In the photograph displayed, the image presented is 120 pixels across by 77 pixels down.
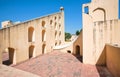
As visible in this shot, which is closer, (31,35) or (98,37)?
(98,37)

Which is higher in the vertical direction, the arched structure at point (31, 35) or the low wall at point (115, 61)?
the arched structure at point (31, 35)

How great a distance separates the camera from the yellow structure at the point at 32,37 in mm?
13380

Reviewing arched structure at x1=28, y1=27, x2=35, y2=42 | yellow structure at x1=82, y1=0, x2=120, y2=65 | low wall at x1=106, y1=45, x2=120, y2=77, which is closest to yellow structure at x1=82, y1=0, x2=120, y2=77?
yellow structure at x1=82, y1=0, x2=120, y2=65

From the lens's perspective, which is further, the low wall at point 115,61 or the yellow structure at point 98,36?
the yellow structure at point 98,36

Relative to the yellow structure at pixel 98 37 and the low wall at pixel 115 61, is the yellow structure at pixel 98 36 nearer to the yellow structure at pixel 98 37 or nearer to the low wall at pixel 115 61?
the yellow structure at pixel 98 37

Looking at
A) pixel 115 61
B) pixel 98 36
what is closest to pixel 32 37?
pixel 98 36

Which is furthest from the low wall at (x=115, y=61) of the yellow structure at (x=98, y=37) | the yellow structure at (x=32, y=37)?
the yellow structure at (x=32, y=37)

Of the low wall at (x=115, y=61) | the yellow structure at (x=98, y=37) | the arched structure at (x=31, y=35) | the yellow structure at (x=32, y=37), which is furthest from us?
the arched structure at (x=31, y=35)

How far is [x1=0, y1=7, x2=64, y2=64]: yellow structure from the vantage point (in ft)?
43.9

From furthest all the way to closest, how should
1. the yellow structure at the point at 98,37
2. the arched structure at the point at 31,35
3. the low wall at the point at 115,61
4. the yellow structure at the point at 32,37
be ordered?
the arched structure at the point at 31,35 → the yellow structure at the point at 32,37 → the yellow structure at the point at 98,37 → the low wall at the point at 115,61

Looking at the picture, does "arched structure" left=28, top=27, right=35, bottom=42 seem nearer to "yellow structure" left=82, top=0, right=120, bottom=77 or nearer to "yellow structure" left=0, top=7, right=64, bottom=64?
"yellow structure" left=0, top=7, right=64, bottom=64

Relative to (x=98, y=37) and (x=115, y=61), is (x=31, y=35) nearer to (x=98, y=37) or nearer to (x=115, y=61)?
(x=98, y=37)

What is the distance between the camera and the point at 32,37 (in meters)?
18.4

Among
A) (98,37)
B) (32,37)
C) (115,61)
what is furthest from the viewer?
(32,37)
